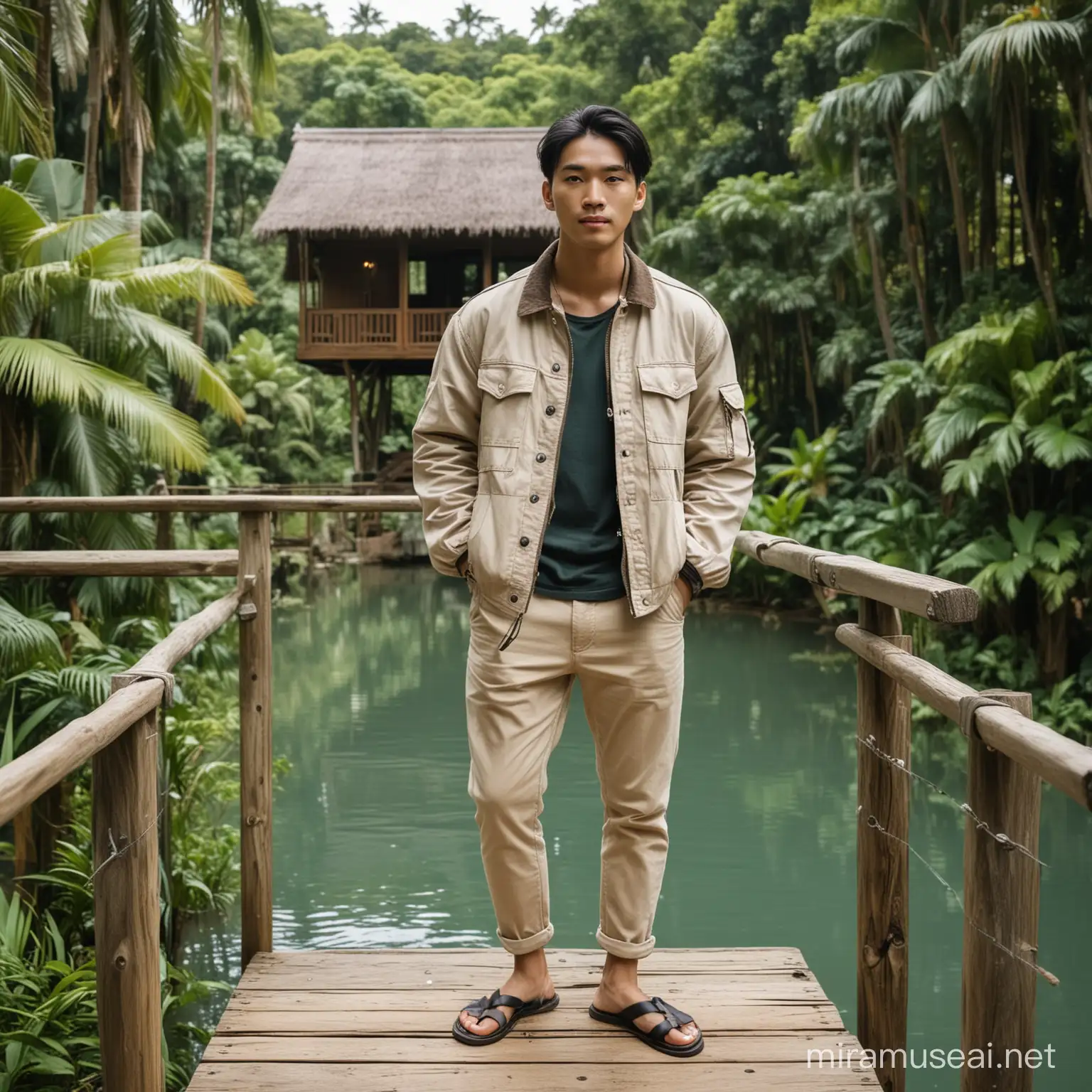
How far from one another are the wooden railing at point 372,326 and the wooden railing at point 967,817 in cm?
1630

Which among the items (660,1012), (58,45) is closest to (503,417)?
(660,1012)

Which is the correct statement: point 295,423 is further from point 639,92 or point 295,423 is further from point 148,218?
point 148,218

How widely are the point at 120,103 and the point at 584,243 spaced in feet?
36.0

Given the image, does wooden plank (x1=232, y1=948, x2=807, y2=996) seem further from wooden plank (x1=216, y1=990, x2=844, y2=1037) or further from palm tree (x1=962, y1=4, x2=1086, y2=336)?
palm tree (x1=962, y1=4, x2=1086, y2=336)

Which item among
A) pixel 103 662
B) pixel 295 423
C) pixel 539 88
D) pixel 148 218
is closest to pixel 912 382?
pixel 148 218

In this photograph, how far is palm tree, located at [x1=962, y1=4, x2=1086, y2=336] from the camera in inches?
387

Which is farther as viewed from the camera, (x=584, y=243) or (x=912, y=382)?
(x=912, y=382)

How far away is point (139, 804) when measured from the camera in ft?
7.24

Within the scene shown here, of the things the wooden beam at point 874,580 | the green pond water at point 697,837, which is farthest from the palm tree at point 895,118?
the wooden beam at point 874,580

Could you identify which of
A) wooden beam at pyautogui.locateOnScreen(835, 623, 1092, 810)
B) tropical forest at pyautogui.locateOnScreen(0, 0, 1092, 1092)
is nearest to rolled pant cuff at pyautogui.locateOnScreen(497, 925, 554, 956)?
wooden beam at pyautogui.locateOnScreen(835, 623, 1092, 810)

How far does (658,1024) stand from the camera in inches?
103

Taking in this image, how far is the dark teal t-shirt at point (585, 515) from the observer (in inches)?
98.2

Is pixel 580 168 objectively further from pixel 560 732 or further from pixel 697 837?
Answer: pixel 697 837

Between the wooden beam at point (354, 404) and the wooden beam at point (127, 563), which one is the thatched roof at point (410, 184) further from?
the wooden beam at point (127, 563)
